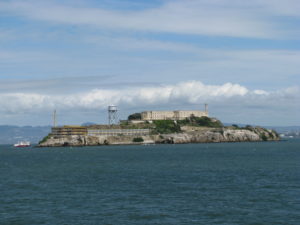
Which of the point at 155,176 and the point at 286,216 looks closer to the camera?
the point at 286,216

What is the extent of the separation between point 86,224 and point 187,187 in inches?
905

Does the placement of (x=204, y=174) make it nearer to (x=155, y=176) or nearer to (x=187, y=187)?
(x=155, y=176)

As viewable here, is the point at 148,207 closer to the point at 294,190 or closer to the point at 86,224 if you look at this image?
the point at 86,224

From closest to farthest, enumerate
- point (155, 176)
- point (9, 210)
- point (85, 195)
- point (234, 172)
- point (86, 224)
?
point (86, 224)
point (9, 210)
point (85, 195)
point (155, 176)
point (234, 172)

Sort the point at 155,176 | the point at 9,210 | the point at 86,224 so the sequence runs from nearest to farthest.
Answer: the point at 86,224 < the point at 9,210 < the point at 155,176

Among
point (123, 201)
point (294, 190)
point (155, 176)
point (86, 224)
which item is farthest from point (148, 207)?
point (155, 176)

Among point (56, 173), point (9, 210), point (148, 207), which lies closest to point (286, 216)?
point (148, 207)

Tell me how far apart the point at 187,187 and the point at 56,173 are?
104 feet

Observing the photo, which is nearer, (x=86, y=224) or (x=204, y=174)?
(x=86, y=224)

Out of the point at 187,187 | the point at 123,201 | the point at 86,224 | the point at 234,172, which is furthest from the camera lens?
the point at 234,172

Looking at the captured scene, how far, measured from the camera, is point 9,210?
47.5m

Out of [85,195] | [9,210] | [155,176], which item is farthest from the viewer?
[155,176]

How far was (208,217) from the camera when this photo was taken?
42.9m

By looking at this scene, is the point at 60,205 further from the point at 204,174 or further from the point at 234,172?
the point at 234,172
